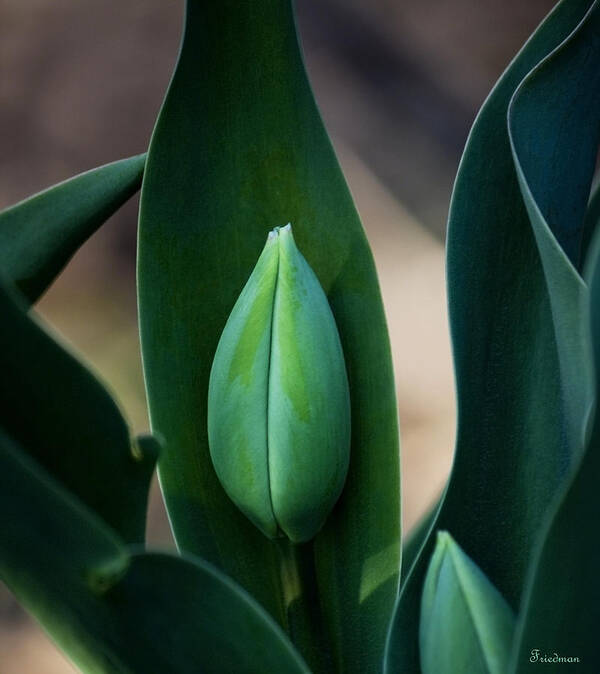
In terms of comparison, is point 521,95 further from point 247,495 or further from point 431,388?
point 431,388

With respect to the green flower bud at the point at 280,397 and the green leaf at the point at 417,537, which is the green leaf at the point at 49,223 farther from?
the green leaf at the point at 417,537

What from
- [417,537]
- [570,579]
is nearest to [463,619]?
[570,579]

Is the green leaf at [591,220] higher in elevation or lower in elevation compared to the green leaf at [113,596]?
higher

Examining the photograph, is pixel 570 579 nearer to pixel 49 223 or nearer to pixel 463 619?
pixel 463 619

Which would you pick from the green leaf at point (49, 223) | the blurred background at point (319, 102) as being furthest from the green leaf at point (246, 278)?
the blurred background at point (319, 102)

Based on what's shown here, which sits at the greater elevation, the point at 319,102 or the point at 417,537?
the point at 319,102

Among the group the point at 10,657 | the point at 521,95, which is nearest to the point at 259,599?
the point at 521,95

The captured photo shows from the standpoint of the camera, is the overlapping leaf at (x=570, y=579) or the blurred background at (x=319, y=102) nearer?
the overlapping leaf at (x=570, y=579)
